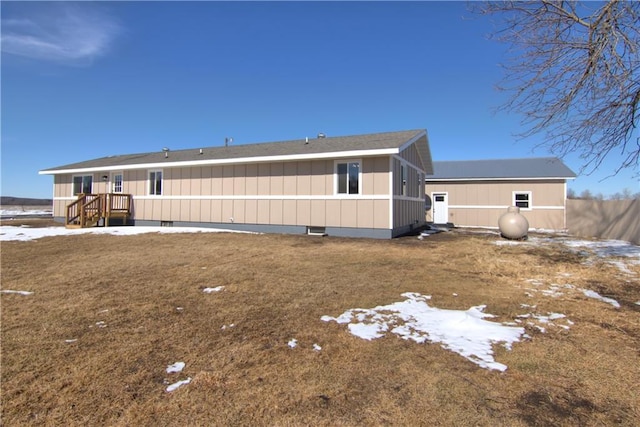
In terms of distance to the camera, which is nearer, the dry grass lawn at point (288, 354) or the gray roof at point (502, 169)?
the dry grass lawn at point (288, 354)

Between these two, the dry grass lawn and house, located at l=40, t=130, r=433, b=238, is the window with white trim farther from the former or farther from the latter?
the dry grass lawn

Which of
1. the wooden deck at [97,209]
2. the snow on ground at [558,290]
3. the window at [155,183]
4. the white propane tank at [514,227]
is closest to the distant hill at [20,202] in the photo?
the wooden deck at [97,209]

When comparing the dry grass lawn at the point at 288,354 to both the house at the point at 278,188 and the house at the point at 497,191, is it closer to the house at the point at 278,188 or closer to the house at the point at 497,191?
the house at the point at 278,188

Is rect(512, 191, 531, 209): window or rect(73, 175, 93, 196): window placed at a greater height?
rect(73, 175, 93, 196): window

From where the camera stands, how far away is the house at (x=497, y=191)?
1786 centimetres

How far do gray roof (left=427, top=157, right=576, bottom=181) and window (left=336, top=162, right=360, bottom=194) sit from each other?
9965 millimetres

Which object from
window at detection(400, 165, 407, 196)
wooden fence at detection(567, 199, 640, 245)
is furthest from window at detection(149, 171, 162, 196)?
wooden fence at detection(567, 199, 640, 245)

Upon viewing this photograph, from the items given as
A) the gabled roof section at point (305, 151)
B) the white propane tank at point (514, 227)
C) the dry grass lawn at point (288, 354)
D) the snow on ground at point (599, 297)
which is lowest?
the dry grass lawn at point (288, 354)

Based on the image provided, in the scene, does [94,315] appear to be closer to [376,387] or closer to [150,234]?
[376,387]

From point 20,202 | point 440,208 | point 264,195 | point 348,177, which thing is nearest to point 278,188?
point 264,195

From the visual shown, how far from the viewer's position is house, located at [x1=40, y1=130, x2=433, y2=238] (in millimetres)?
11984

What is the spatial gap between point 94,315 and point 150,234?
9.10 meters

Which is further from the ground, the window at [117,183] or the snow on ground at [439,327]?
the window at [117,183]

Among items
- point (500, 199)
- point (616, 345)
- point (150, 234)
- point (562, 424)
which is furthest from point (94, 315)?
point (500, 199)
